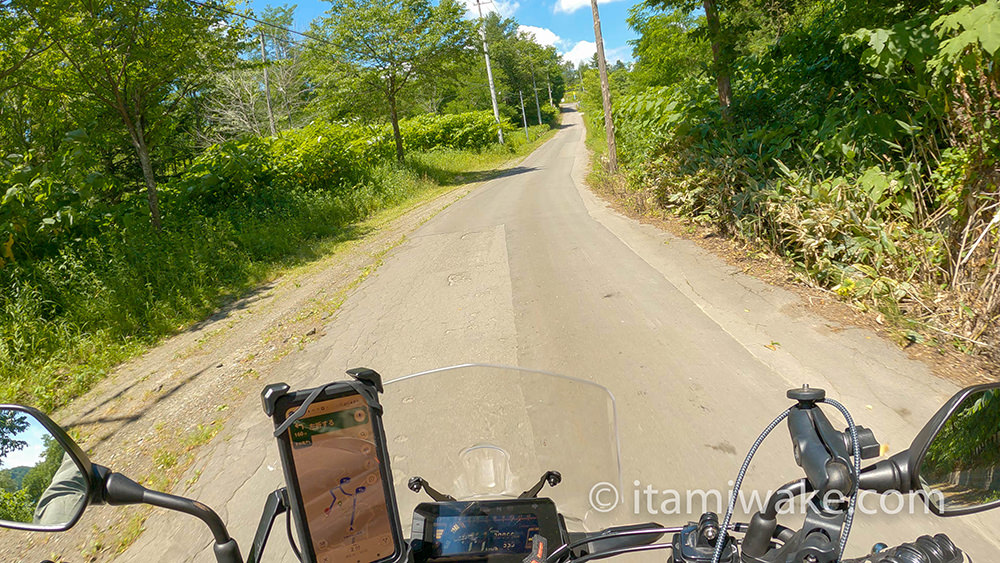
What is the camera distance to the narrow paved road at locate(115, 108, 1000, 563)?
346 centimetres

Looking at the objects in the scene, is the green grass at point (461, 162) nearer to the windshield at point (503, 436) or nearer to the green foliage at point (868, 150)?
the green foliage at point (868, 150)

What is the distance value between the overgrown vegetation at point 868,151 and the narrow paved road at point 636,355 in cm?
68

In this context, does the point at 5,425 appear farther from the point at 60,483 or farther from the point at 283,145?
the point at 283,145

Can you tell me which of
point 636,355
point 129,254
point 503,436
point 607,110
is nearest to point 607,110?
point 607,110

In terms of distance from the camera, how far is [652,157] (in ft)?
41.0

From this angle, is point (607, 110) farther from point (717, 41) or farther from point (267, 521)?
point (267, 521)

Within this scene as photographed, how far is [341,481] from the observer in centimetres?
170

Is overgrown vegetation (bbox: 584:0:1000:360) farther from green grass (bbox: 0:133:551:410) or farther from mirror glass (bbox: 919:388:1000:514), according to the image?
green grass (bbox: 0:133:551:410)

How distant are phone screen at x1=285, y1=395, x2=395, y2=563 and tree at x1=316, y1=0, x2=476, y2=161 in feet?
74.5

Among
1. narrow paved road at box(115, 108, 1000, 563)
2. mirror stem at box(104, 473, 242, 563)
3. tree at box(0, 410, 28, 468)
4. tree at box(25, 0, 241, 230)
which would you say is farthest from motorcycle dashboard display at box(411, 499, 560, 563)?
tree at box(25, 0, 241, 230)

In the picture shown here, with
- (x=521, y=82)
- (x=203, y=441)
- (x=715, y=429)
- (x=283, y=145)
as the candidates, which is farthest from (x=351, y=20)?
(x=521, y=82)

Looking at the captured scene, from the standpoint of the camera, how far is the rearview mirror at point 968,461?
51.6 inches

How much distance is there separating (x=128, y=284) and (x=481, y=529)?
8.34 m

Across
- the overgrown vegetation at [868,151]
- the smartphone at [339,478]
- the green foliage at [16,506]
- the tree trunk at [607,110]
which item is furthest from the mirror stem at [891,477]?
the tree trunk at [607,110]
